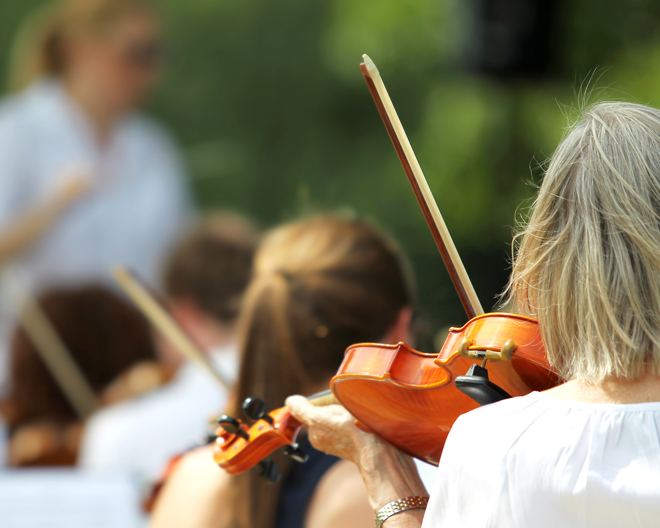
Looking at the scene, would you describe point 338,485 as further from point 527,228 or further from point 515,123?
point 515,123

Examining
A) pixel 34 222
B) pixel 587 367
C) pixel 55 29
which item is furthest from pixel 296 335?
pixel 55 29

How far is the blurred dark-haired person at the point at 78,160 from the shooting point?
4172 mm

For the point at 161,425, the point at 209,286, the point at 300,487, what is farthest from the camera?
the point at 209,286

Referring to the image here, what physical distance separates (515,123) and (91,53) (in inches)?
94.9

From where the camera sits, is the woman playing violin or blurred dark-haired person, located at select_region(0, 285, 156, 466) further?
blurred dark-haired person, located at select_region(0, 285, 156, 466)

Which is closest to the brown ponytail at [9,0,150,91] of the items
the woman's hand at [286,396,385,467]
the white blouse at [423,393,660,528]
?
the woman's hand at [286,396,385,467]

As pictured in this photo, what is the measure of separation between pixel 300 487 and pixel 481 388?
0.48 metres

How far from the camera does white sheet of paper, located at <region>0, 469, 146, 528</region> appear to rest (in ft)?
5.47

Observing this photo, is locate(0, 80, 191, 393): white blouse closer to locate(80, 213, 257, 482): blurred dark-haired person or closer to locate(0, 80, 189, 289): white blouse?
locate(0, 80, 189, 289): white blouse

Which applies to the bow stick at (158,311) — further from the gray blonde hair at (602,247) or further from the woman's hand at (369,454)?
the gray blonde hair at (602,247)

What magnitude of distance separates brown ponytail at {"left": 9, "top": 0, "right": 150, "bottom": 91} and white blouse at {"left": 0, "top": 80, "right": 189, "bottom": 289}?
99mm

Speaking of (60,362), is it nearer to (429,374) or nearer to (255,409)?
(255,409)

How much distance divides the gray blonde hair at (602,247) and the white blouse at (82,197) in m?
3.67

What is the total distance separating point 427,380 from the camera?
917mm
